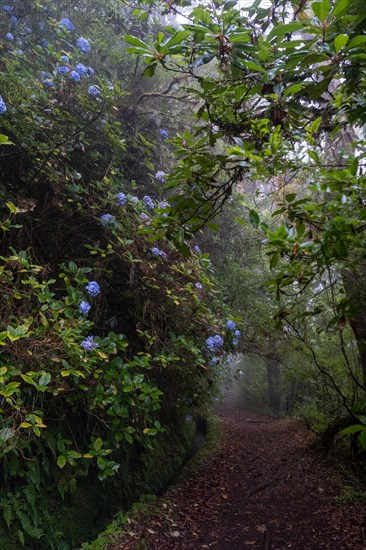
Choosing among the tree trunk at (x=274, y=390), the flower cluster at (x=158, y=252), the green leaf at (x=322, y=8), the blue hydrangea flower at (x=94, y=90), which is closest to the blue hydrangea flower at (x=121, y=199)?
the flower cluster at (x=158, y=252)

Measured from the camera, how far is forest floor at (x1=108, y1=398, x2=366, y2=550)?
3924 millimetres

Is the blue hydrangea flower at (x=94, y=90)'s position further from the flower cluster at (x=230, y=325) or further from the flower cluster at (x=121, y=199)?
the flower cluster at (x=230, y=325)

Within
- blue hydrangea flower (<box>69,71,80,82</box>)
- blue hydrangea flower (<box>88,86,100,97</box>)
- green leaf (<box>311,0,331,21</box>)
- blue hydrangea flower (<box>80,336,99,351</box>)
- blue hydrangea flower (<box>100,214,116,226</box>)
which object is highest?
blue hydrangea flower (<box>69,71,80,82</box>)

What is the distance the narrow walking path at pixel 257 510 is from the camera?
3.93m

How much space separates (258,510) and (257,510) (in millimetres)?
12

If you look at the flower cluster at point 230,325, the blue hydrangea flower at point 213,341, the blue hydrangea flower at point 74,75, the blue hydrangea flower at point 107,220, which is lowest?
the blue hydrangea flower at point 213,341

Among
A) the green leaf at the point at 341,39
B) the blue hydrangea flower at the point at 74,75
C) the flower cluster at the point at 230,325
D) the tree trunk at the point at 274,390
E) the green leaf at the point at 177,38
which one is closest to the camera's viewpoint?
the green leaf at the point at 341,39

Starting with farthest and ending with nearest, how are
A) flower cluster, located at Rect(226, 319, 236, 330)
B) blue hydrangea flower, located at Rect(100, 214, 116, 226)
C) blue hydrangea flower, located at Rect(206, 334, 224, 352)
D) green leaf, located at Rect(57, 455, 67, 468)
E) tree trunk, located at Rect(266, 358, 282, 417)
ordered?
1. tree trunk, located at Rect(266, 358, 282, 417)
2. flower cluster, located at Rect(226, 319, 236, 330)
3. blue hydrangea flower, located at Rect(206, 334, 224, 352)
4. blue hydrangea flower, located at Rect(100, 214, 116, 226)
5. green leaf, located at Rect(57, 455, 67, 468)

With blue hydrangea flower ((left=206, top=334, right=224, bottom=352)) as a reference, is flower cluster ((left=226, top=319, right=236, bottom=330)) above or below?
above

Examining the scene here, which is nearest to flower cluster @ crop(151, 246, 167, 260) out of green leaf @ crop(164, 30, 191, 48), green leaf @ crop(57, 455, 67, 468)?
green leaf @ crop(57, 455, 67, 468)

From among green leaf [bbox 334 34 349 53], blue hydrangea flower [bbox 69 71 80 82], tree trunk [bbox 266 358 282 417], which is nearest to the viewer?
green leaf [bbox 334 34 349 53]

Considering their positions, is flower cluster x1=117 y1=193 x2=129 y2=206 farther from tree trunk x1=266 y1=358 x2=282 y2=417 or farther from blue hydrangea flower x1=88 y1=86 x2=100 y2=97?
tree trunk x1=266 y1=358 x2=282 y2=417

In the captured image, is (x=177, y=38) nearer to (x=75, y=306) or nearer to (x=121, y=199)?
(x=75, y=306)

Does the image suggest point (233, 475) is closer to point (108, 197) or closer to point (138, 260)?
point (138, 260)
